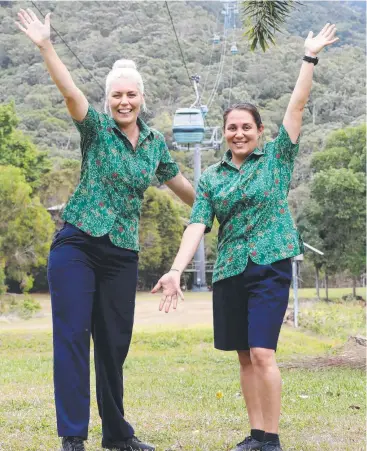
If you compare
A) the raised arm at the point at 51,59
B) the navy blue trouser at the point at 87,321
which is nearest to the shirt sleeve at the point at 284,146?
the navy blue trouser at the point at 87,321

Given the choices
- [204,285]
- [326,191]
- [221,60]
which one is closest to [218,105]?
[221,60]

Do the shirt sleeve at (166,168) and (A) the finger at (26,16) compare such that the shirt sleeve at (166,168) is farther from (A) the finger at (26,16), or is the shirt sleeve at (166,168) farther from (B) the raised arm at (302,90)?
(A) the finger at (26,16)

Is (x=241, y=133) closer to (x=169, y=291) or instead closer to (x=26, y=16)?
(x=169, y=291)

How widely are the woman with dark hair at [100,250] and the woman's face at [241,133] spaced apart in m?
0.42

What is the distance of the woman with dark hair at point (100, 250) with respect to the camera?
3.93 metres

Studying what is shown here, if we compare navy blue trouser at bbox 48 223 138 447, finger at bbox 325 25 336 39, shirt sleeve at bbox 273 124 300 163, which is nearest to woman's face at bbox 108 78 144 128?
navy blue trouser at bbox 48 223 138 447

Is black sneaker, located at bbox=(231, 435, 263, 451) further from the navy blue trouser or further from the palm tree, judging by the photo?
the palm tree

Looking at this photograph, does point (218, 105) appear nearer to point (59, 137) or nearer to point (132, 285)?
point (59, 137)

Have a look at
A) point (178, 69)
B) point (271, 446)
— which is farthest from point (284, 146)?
point (178, 69)

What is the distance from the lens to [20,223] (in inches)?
953

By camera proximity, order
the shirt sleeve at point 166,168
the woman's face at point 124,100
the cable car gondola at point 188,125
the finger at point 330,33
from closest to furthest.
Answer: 1. the woman's face at point 124,100
2. the finger at point 330,33
3. the shirt sleeve at point 166,168
4. the cable car gondola at point 188,125

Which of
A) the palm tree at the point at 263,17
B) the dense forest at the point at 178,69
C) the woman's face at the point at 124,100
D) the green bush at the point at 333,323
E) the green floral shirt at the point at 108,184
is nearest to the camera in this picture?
the green floral shirt at the point at 108,184

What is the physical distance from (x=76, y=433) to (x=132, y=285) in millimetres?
835

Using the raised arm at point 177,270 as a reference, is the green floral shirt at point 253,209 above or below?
above
